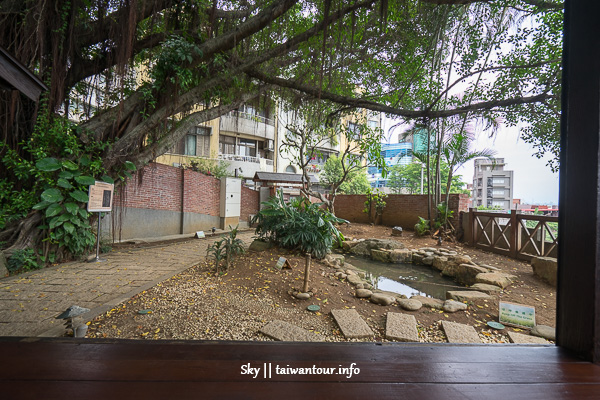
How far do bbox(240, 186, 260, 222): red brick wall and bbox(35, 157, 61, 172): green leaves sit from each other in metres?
7.51

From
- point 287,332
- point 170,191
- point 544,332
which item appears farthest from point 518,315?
point 170,191

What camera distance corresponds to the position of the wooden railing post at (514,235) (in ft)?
16.9

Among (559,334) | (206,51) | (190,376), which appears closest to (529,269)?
(559,334)

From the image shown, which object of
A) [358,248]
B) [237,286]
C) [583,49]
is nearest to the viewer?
[583,49]

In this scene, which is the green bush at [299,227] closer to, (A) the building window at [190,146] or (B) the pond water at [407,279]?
(B) the pond water at [407,279]

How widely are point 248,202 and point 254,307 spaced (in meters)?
8.94

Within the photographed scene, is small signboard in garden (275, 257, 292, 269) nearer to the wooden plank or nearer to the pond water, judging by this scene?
the pond water

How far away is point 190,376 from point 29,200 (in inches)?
181

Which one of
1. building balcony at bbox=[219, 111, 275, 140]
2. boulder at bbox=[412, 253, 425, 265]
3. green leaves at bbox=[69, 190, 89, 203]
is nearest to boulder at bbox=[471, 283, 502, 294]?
boulder at bbox=[412, 253, 425, 265]

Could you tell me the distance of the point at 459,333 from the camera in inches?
84.2

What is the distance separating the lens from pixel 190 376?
0.74 metres

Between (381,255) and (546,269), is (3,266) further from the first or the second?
(546,269)

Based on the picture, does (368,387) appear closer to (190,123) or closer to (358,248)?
(190,123)

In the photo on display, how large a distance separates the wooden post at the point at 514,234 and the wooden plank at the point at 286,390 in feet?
19.1
